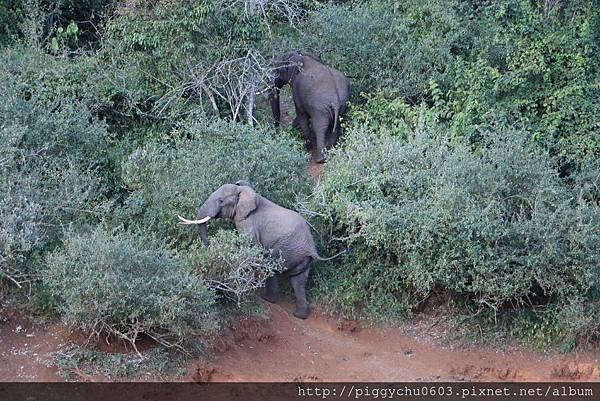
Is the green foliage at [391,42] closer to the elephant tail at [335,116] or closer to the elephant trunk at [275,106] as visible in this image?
the elephant tail at [335,116]

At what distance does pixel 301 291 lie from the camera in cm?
1388

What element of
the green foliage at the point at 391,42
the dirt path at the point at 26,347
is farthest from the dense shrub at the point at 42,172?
the green foliage at the point at 391,42

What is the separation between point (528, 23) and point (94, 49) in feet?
26.2

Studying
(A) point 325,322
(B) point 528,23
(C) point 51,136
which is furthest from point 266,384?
(B) point 528,23

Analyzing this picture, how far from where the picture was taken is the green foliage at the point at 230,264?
500 inches

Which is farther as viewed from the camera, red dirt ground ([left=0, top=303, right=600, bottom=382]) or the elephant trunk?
the elephant trunk

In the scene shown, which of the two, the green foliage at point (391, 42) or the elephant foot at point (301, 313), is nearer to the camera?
the elephant foot at point (301, 313)

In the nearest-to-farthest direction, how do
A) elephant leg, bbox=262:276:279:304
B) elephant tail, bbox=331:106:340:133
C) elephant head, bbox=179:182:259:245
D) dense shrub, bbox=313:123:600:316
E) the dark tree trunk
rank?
dense shrub, bbox=313:123:600:316, elephant head, bbox=179:182:259:245, elephant leg, bbox=262:276:279:304, elephant tail, bbox=331:106:340:133, the dark tree trunk

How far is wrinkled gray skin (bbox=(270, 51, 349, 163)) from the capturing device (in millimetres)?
17281

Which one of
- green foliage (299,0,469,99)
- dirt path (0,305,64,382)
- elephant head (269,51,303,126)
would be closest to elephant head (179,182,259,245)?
dirt path (0,305,64,382)

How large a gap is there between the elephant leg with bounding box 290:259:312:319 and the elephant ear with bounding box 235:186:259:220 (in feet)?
3.41

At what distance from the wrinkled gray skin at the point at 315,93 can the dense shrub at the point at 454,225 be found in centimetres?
247

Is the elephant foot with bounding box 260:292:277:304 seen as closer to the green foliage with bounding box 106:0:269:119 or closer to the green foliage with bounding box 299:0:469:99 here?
the green foliage with bounding box 106:0:269:119

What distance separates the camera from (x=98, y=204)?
14227 mm
